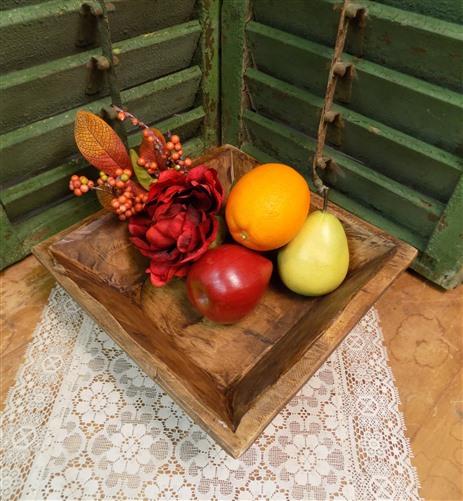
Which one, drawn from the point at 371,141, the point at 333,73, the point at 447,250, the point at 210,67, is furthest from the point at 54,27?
the point at 447,250

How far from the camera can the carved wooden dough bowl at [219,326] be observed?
1.29 feet

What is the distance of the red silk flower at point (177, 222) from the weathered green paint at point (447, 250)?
1.24 ft

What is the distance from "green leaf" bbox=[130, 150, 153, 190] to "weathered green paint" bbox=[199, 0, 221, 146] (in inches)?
11.9

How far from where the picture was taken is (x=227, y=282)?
0.47 m

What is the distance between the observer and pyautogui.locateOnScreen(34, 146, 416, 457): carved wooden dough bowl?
394 millimetres

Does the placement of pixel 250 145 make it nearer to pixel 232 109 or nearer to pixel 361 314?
pixel 232 109

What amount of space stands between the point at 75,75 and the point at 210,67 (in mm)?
262

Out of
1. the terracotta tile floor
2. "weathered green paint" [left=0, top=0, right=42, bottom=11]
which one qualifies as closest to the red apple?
the terracotta tile floor

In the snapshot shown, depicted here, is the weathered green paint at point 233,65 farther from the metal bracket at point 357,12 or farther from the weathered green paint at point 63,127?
the metal bracket at point 357,12

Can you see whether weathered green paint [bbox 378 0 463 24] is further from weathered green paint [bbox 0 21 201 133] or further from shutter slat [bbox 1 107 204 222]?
shutter slat [bbox 1 107 204 222]

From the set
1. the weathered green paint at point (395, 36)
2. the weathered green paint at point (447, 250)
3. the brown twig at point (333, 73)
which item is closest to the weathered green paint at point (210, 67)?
the weathered green paint at point (395, 36)

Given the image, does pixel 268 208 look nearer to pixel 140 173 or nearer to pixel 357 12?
pixel 140 173

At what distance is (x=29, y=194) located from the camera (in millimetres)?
664

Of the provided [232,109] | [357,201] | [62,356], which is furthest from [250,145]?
[62,356]
